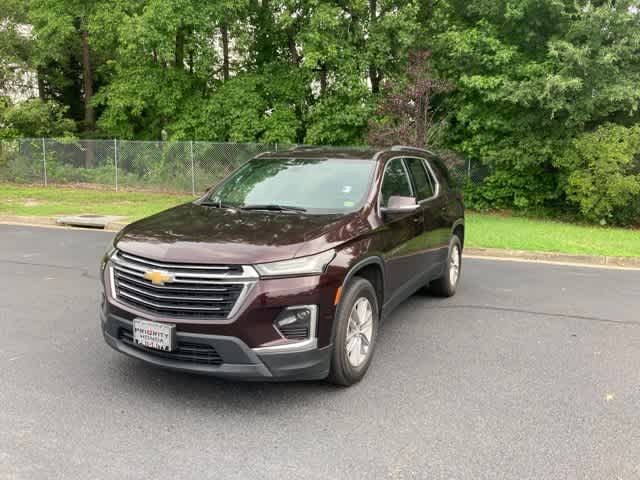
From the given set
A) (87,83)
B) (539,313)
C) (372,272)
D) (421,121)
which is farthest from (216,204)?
(87,83)

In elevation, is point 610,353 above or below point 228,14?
below

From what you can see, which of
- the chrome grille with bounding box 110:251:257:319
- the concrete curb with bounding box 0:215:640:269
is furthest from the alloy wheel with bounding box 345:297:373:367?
the concrete curb with bounding box 0:215:640:269

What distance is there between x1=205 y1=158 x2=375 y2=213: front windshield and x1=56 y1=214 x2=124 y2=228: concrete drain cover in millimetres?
7940

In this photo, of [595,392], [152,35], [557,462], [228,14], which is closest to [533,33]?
[228,14]

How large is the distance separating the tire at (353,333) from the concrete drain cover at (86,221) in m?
9.43

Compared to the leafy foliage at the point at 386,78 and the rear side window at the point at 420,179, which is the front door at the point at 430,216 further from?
the leafy foliage at the point at 386,78

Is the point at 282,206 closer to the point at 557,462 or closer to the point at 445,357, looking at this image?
the point at 445,357

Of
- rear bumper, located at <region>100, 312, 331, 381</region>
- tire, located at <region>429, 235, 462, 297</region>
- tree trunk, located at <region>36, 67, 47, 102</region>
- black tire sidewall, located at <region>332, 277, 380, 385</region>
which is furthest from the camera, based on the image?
tree trunk, located at <region>36, 67, 47, 102</region>

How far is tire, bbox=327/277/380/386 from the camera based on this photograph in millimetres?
3854

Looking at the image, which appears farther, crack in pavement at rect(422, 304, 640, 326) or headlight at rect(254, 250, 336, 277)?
crack in pavement at rect(422, 304, 640, 326)

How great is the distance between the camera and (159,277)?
3615mm

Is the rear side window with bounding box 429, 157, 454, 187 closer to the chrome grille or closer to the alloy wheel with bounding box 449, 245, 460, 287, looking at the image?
the alloy wheel with bounding box 449, 245, 460, 287

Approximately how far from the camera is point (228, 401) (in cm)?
386

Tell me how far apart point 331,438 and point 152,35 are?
17.7m
